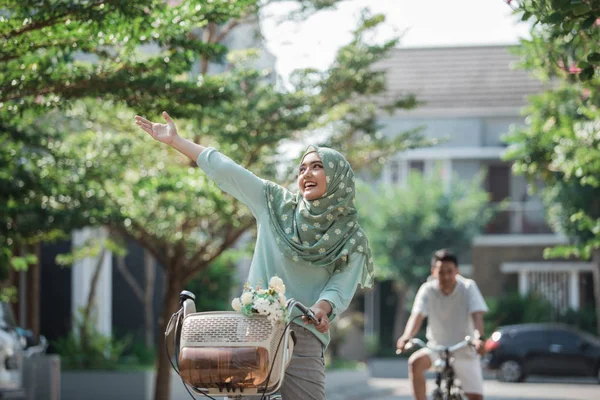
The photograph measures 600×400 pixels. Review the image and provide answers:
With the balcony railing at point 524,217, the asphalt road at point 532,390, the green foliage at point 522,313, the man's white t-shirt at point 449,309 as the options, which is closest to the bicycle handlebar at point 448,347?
the man's white t-shirt at point 449,309

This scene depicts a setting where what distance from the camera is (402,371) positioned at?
116ft

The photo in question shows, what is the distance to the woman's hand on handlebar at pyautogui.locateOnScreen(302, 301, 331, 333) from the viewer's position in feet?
17.0

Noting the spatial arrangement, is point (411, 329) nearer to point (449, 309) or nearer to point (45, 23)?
point (449, 309)

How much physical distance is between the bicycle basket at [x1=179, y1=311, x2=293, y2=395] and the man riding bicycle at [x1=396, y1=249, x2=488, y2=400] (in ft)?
17.8

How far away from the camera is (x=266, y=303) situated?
4.87 m

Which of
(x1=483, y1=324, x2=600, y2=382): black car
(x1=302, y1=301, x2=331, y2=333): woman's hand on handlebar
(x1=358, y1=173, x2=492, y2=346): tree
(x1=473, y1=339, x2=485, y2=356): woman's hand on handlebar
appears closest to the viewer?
(x1=302, y1=301, x2=331, y2=333): woman's hand on handlebar

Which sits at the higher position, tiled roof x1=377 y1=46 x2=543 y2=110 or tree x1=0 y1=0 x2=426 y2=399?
tiled roof x1=377 y1=46 x2=543 y2=110

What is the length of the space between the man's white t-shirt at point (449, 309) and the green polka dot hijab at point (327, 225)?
494 centimetres

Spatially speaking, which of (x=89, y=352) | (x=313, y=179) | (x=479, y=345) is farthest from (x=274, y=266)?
(x=89, y=352)

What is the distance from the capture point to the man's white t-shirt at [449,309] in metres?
10.5

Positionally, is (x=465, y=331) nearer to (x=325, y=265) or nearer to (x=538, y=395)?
(x=325, y=265)

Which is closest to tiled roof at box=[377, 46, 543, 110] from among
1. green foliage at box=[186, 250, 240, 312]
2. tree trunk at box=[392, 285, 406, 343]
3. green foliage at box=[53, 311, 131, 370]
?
tree trunk at box=[392, 285, 406, 343]

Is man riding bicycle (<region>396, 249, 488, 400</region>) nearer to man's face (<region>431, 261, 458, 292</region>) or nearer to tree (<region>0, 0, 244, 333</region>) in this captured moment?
man's face (<region>431, 261, 458, 292</region>)

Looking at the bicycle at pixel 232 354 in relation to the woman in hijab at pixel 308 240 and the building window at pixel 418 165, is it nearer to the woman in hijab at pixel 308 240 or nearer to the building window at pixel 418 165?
the woman in hijab at pixel 308 240
